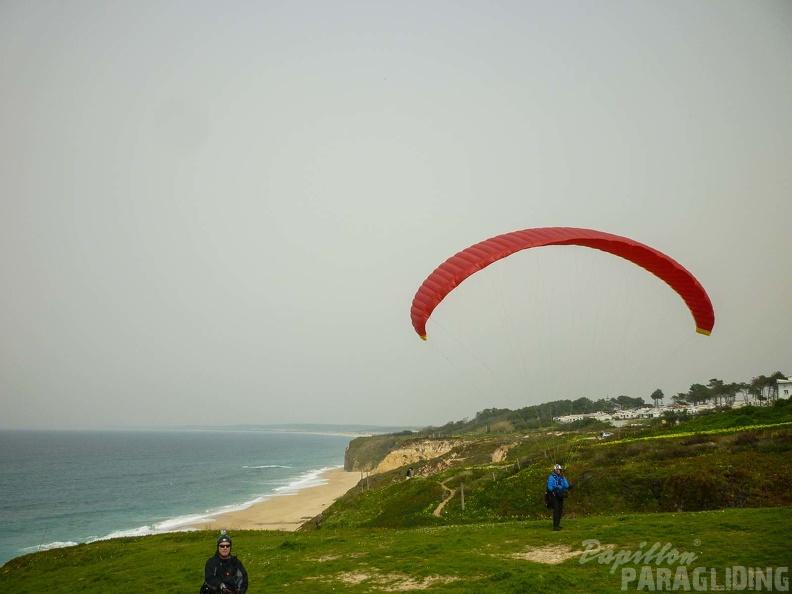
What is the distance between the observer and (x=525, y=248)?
19.2 meters

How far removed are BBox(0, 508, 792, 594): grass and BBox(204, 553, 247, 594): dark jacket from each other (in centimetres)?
444

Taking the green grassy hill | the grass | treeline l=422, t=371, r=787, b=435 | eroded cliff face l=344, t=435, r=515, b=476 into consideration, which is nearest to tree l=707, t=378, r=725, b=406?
treeline l=422, t=371, r=787, b=435

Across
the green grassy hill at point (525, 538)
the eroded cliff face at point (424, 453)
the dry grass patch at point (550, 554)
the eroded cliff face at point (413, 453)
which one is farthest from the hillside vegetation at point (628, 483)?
the eroded cliff face at point (413, 453)

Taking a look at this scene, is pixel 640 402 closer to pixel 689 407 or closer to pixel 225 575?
pixel 689 407

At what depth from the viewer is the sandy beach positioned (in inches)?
2096

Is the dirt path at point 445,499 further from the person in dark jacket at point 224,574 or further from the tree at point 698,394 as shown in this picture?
the tree at point 698,394

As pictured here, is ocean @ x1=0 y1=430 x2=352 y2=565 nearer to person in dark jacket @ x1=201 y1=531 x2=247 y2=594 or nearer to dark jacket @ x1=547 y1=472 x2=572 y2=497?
dark jacket @ x1=547 y1=472 x2=572 y2=497

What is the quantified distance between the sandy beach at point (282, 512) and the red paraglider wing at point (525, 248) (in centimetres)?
3266

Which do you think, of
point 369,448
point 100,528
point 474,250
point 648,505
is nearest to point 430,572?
point 474,250

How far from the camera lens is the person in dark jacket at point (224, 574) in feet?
30.3

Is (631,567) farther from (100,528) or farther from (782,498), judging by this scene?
(100,528)

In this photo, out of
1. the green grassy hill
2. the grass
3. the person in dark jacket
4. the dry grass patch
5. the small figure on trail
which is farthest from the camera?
the small figure on trail

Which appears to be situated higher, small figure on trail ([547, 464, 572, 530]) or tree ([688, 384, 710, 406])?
small figure on trail ([547, 464, 572, 530])

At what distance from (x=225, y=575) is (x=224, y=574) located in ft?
0.08
